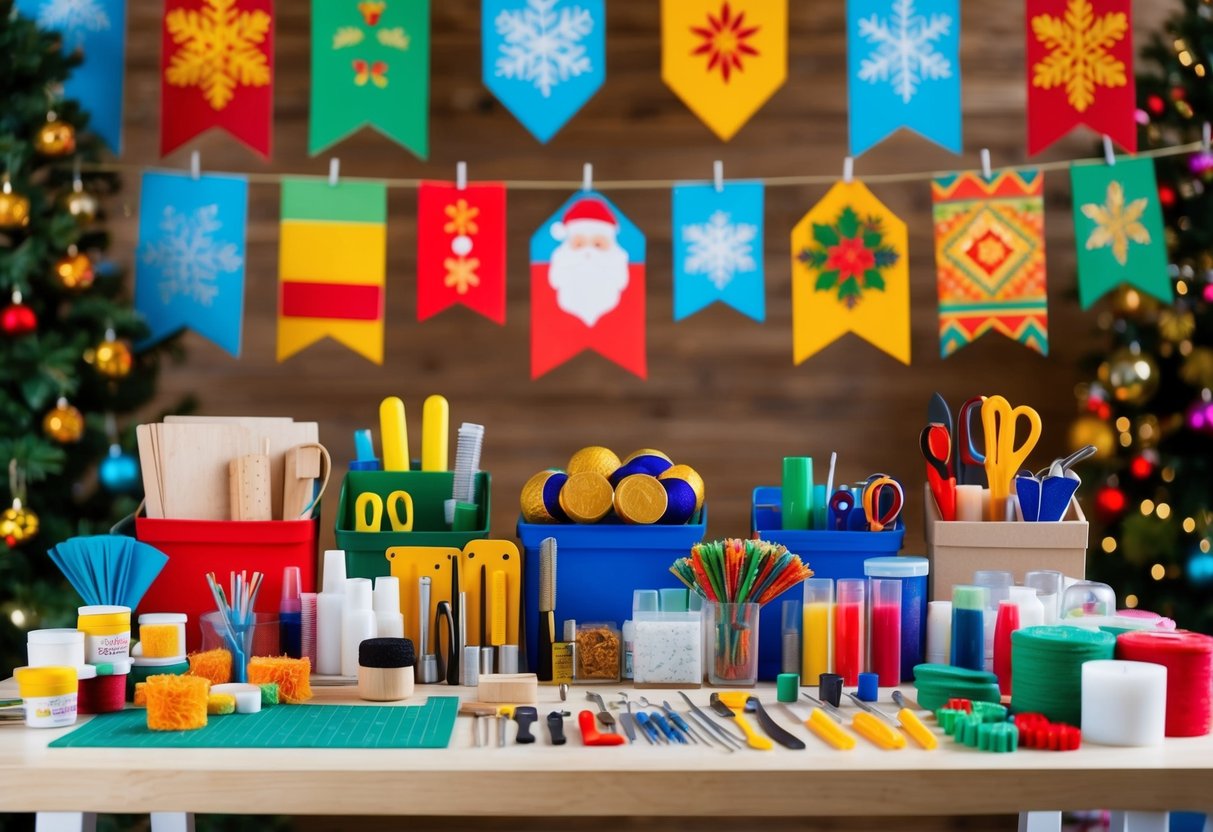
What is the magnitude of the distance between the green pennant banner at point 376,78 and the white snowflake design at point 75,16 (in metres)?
0.49

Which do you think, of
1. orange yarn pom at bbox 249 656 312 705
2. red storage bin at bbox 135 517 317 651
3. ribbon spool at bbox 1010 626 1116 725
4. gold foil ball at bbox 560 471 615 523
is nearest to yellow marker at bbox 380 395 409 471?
red storage bin at bbox 135 517 317 651

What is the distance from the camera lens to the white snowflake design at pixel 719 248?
285cm

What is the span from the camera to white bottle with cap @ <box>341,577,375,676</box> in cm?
165

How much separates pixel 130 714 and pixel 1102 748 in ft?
3.69

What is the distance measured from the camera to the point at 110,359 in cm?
271

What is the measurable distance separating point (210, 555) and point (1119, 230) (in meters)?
2.14

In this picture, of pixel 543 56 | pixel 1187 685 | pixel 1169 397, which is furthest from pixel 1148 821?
pixel 543 56

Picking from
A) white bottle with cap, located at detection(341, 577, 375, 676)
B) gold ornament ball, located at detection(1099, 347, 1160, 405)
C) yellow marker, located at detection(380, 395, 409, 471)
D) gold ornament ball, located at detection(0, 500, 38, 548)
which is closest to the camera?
white bottle with cap, located at detection(341, 577, 375, 676)

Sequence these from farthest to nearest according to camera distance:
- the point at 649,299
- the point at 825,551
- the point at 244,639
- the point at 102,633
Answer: the point at 649,299 → the point at 825,551 → the point at 244,639 → the point at 102,633

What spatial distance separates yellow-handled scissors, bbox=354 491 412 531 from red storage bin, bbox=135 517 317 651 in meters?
0.08

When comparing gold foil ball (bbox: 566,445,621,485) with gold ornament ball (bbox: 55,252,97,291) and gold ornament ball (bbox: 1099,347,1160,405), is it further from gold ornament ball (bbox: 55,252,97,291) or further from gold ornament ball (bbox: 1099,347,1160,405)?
gold ornament ball (bbox: 1099,347,1160,405)

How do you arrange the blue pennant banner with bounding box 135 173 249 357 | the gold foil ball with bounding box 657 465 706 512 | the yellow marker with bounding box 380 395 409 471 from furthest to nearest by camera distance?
the blue pennant banner with bounding box 135 173 249 357, the yellow marker with bounding box 380 395 409 471, the gold foil ball with bounding box 657 465 706 512

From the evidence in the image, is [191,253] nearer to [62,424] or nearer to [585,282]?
[62,424]

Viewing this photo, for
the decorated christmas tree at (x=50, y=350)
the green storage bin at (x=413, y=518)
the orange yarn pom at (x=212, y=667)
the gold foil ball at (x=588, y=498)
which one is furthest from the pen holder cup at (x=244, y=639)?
the decorated christmas tree at (x=50, y=350)
